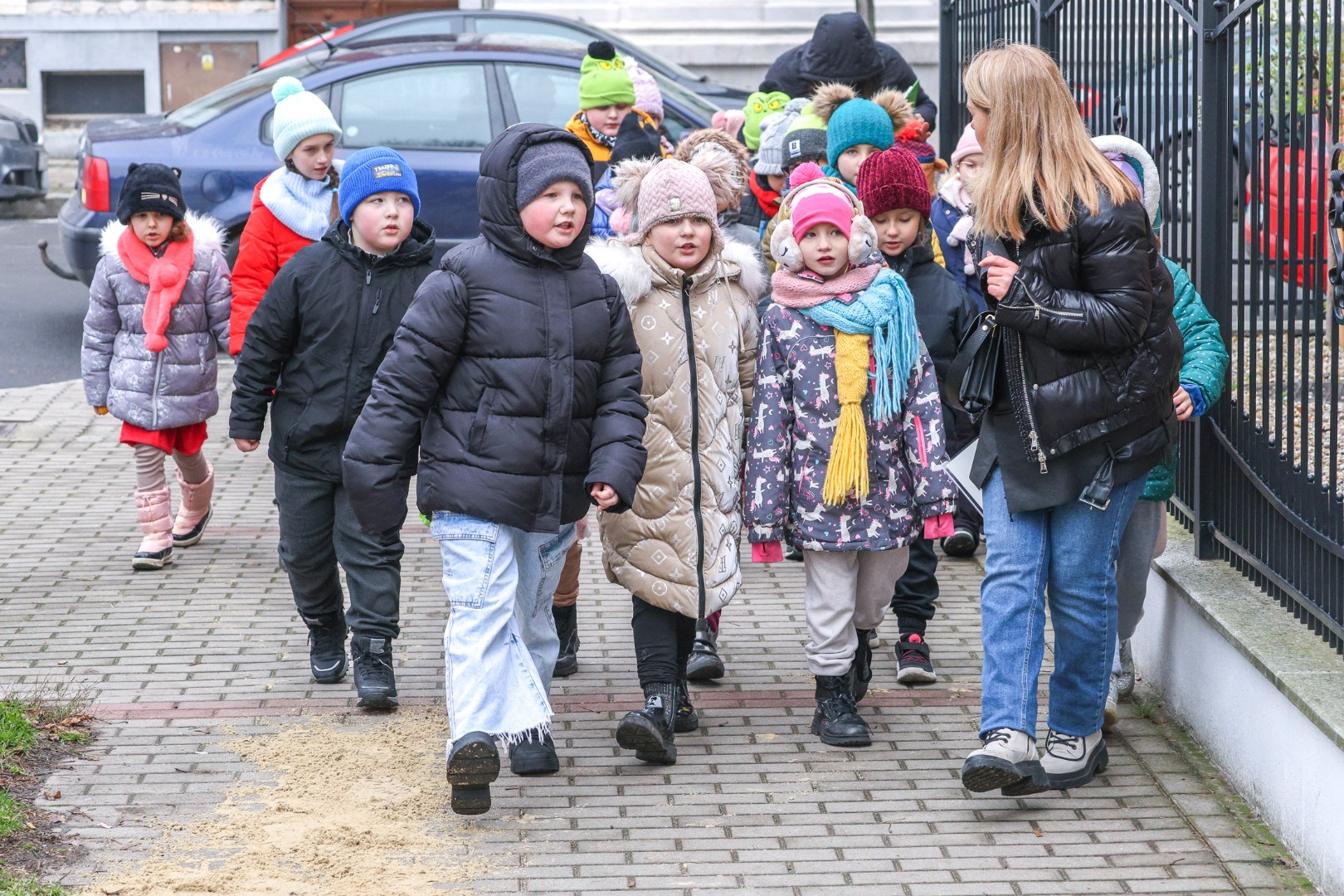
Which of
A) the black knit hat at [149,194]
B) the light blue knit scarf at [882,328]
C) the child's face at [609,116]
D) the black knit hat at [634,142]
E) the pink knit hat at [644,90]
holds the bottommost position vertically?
the light blue knit scarf at [882,328]

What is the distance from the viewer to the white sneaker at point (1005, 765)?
4.20m

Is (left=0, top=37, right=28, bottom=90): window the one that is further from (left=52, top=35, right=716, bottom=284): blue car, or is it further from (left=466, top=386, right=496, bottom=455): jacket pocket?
(left=466, top=386, right=496, bottom=455): jacket pocket

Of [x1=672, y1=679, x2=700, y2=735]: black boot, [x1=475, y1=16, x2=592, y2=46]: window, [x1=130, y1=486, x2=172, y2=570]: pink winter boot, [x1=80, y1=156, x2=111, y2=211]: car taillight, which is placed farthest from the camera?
[x1=475, y1=16, x2=592, y2=46]: window

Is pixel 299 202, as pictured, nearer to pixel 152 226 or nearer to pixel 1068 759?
pixel 152 226

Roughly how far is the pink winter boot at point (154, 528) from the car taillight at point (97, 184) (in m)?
4.10

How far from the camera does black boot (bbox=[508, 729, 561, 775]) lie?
15.0 feet

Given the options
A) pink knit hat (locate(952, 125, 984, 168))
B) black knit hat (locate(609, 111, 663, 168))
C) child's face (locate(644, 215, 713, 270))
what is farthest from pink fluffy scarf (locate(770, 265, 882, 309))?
black knit hat (locate(609, 111, 663, 168))

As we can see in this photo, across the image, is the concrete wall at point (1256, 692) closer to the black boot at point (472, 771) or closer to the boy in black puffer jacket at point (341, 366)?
the black boot at point (472, 771)

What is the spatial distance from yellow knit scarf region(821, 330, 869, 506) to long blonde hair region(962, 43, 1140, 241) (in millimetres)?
700

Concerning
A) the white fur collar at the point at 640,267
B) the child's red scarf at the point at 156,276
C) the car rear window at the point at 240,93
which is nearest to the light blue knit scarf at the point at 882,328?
the white fur collar at the point at 640,267

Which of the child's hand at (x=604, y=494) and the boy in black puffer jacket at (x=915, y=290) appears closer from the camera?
the child's hand at (x=604, y=494)

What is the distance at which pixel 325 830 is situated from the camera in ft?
13.9

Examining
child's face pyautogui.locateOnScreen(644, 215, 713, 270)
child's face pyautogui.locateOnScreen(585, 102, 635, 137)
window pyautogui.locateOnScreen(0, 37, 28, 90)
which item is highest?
window pyautogui.locateOnScreen(0, 37, 28, 90)

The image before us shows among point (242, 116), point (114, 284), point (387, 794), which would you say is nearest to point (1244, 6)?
point (387, 794)
